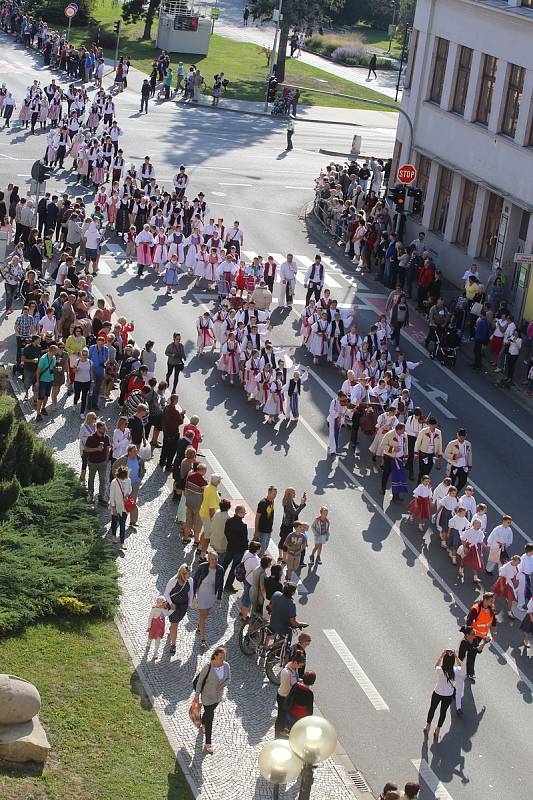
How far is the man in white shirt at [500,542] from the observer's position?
73.8 ft

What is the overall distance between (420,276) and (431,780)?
22094 mm

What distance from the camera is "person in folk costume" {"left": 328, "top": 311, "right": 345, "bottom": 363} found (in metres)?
31.8

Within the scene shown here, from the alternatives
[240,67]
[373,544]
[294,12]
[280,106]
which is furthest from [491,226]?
[240,67]

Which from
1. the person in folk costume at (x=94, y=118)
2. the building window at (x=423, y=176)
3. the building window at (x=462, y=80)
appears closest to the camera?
the building window at (x=462, y=80)

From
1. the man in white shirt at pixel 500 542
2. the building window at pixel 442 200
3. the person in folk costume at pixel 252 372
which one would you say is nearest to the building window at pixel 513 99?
the building window at pixel 442 200

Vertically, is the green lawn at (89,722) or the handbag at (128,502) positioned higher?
the handbag at (128,502)

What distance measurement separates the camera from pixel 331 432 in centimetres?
2689

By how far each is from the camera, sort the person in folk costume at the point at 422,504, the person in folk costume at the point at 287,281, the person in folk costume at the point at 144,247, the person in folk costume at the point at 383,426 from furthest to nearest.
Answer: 1. the person in folk costume at the point at 144,247
2. the person in folk costume at the point at 287,281
3. the person in folk costume at the point at 383,426
4. the person in folk costume at the point at 422,504

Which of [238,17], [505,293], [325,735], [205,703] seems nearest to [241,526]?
[205,703]

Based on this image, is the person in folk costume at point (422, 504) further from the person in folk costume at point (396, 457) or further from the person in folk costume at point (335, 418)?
the person in folk costume at point (335, 418)

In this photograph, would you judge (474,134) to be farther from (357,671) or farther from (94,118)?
(357,671)

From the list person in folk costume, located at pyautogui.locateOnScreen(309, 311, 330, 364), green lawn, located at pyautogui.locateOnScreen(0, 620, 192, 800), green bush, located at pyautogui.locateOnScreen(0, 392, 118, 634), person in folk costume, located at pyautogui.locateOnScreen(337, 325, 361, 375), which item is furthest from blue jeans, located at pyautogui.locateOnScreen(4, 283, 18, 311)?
green lawn, located at pyautogui.locateOnScreen(0, 620, 192, 800)

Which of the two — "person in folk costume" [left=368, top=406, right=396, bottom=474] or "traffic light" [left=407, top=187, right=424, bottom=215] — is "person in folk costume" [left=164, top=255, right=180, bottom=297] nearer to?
"traffic light" [left=407, top=187, right=424, bottom=215]

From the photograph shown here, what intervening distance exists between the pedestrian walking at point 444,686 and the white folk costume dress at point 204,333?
14.3m
